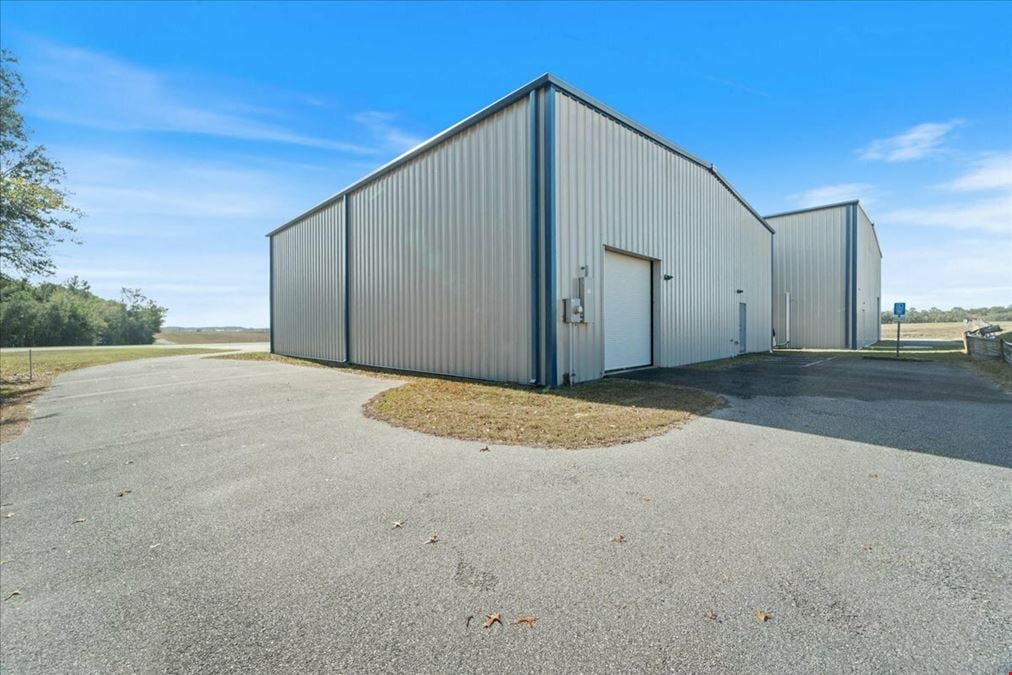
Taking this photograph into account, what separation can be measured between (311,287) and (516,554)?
18.9 meters

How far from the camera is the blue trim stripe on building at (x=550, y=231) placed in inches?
360

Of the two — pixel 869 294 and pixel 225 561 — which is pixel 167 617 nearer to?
pixel 225 561

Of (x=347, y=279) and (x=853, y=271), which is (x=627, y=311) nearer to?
(x=347, y=279)

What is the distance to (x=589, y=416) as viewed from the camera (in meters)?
6.52

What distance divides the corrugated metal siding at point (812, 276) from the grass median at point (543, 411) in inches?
771

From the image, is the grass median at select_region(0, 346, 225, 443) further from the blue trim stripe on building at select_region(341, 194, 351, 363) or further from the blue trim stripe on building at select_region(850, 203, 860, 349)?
the blue trim stripe on building at select_region(850, 203, 860, 349)

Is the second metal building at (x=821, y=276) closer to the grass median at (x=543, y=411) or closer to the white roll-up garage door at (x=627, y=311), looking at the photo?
the white roll-up garage door at (x=627, y=311)

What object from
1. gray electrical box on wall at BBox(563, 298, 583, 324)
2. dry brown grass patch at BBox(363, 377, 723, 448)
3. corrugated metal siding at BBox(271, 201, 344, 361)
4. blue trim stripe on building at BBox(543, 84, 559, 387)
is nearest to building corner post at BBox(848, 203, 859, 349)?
dry brown grass patch at BBox(363, 377, 723, 448)

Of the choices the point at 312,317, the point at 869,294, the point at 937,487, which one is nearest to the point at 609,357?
the point at 937,487

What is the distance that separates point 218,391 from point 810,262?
2793cm

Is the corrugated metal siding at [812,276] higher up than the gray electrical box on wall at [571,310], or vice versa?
the corrugated metal siding at [812,276]

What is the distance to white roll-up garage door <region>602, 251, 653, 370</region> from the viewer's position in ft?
37.2

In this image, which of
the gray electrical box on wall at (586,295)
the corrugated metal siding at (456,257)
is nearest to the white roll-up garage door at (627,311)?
the gray electrical box on wall at (586,295)

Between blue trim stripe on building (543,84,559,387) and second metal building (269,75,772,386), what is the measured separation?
0.03 metres
